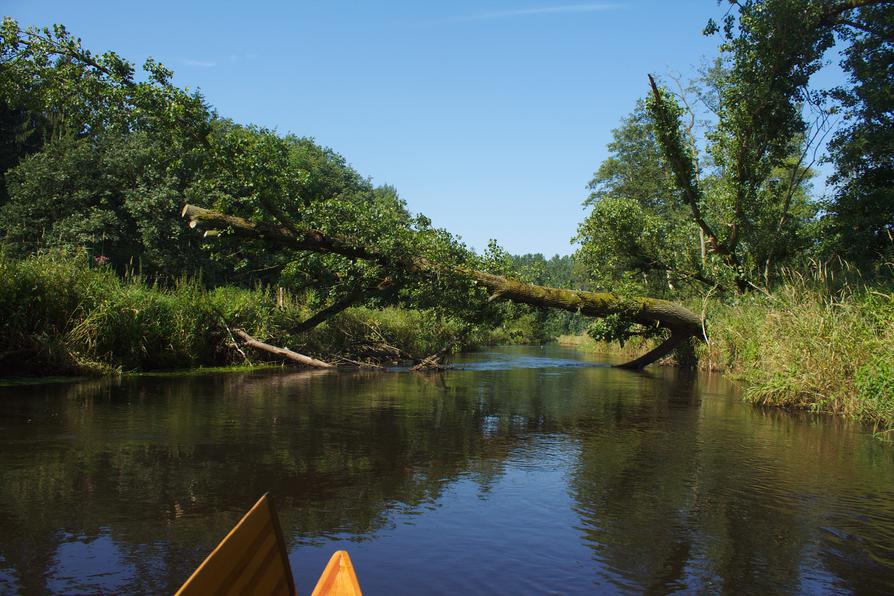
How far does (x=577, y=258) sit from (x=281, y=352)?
30.8 ft

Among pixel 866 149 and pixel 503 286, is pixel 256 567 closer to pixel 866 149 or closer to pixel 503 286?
pixel 503 286

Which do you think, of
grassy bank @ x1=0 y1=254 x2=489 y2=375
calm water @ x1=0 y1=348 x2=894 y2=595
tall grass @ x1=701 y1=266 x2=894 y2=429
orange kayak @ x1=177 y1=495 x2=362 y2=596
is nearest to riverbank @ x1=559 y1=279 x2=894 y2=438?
tall grass @ x1=701 y1=266 x2=894 y2=429

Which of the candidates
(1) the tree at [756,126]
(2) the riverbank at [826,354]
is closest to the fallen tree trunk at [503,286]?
(1) the tree at [756,126]

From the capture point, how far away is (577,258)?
67.0ft

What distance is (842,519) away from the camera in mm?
5430

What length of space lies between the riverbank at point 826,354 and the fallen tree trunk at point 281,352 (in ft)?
37.5

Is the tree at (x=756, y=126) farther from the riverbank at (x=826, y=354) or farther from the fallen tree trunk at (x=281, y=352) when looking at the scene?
the fallen tree trunk at (x=281, y=352)

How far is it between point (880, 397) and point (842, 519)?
5.00m

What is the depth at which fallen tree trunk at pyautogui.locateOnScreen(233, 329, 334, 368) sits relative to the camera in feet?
59.3

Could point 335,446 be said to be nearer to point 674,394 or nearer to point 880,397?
point 880,397

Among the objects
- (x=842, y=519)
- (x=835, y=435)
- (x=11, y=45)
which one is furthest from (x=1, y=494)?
(x=11, y=45)

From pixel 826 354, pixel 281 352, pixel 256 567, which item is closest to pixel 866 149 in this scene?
pixel 826 354

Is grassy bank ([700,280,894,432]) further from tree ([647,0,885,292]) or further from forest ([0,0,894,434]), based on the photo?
tree ([647,0,885,292])

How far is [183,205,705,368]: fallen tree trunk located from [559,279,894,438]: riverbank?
13.7ft
